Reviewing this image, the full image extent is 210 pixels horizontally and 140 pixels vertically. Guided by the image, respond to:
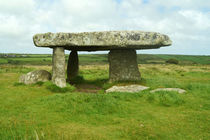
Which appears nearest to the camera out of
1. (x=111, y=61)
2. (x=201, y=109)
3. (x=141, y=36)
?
(x=201, y=109)

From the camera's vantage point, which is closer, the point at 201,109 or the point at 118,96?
the point at 201,109

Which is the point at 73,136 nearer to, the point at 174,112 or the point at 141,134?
the point at 141,134

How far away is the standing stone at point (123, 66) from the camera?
537 inches

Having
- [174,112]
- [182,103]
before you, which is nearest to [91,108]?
[174,112]

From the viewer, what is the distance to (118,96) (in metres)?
9.34

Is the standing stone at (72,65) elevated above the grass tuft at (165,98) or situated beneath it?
elevated above

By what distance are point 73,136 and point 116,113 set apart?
Result: 8.44ft

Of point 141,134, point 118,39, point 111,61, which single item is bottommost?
point 141,134

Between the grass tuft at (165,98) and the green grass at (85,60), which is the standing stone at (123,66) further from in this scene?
the green grass at (85,60)

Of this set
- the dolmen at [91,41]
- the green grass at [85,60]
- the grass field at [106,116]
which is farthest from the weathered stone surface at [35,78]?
the green grass at [85,60]

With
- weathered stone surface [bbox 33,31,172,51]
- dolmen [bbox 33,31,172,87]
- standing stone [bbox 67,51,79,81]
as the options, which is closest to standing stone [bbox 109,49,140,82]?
dolmen [bbox 33,31,172,87]

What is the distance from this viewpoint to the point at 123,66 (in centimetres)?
1366

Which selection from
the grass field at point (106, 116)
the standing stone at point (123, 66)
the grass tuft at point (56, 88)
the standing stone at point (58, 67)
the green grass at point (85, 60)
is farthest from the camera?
the green grass at point (85, 60)

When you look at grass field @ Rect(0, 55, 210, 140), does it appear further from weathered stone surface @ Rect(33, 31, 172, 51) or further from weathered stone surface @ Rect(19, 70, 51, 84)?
weathered stone surface @ Rect(33, 31, 172, 51)
